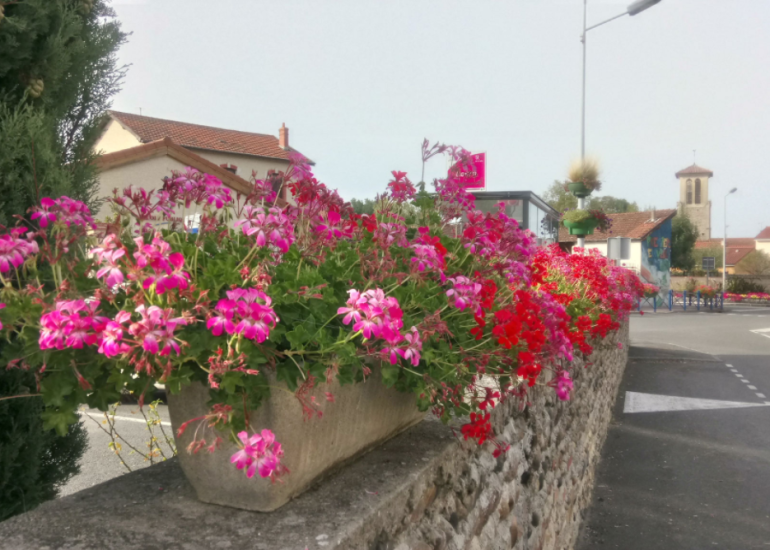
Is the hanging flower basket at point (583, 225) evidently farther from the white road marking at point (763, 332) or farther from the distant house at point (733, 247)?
the distant house at point (733, 247)

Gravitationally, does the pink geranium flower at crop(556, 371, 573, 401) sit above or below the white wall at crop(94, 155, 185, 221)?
below

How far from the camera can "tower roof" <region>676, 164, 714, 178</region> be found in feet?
322

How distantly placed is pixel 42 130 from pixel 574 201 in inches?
2353

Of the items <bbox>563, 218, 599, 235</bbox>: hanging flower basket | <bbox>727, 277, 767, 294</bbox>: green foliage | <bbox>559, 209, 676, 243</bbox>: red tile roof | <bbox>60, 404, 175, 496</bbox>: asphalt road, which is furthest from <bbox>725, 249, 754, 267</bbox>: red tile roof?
<bbox>60, 404, 175, 496</bbox>: asphalt road

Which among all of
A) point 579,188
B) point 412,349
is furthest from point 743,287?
point 412,349

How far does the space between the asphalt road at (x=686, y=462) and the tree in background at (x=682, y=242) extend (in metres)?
47.3

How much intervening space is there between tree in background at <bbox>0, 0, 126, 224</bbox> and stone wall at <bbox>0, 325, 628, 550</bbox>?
1118 millimetres

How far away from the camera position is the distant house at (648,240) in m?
42.5

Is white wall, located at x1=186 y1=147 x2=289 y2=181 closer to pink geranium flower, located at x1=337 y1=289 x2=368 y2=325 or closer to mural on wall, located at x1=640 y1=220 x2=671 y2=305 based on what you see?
mural on wall, located at x1=640 y1=220 x2=671 y2=305

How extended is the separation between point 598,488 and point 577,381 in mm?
1843

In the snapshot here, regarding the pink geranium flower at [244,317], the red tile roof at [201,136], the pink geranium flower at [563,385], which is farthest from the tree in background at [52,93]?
the red tile roof at [201,136]

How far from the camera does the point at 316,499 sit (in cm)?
169

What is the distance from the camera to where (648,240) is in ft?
143

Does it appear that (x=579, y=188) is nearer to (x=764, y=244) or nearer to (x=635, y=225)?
(x=635, y=225)
